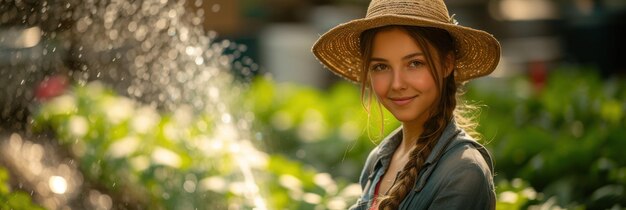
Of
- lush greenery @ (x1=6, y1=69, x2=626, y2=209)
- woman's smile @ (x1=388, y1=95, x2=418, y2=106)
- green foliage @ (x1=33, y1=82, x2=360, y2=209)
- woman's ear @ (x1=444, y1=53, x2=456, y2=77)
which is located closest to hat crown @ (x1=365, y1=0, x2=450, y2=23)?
woman's ear @ (x1=444, y1=53, x2=456, y2=77)

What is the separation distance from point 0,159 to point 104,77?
5.39ft

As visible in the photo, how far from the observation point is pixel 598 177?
18.7 ft

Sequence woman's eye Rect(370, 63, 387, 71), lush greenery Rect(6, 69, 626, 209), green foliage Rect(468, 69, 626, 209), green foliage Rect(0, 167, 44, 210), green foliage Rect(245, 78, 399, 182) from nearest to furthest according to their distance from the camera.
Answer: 1. woman's eye Rect(370, 63, 387, 71)
2. green foliage Rect(0, 167, 44, 210)
3. lush greenery Rect(6, 69, 626, 209)
4. green foliage Rect(468, 69, 626, 209)
5. green foliage Rect(245, 78, 399, 182)

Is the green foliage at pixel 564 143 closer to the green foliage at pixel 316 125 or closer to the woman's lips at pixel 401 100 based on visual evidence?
the green foliage at pixel 316 125

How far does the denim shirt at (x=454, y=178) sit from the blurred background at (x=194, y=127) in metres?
1.20

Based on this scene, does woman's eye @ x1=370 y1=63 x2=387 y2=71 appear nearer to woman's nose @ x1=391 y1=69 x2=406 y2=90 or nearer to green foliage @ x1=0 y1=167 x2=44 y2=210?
woman's nose @ x1=391 y1=69 x2=406 y2=90

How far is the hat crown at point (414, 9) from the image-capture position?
133 inches

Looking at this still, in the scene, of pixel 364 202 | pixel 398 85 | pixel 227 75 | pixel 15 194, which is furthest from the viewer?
pixel 227 75

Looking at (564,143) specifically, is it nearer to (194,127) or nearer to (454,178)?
(194,127)

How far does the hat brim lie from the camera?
11.0 feet

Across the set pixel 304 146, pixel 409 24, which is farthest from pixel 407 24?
pixel 304 146

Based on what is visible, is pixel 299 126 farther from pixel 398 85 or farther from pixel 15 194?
pixel 398 85

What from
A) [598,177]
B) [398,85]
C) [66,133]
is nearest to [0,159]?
[66,133]

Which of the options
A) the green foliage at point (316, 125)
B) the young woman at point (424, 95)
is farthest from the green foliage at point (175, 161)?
the young woman at point (424, 95)
